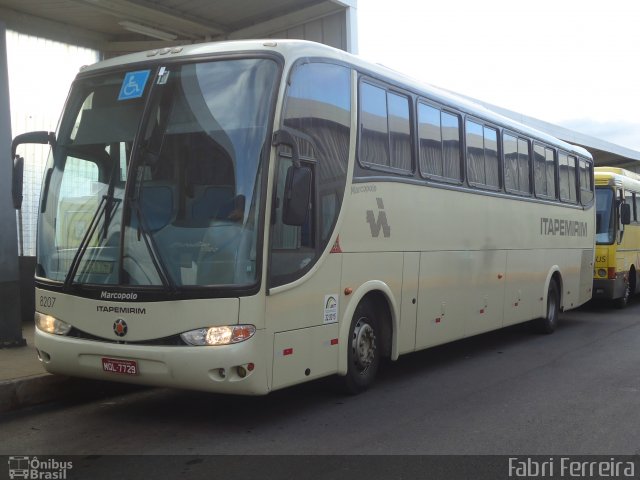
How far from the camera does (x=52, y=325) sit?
668 centimetres

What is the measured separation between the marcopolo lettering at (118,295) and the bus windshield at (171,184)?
0.33 feet

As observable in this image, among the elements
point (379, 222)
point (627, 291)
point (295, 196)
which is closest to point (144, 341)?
point (295, 196)

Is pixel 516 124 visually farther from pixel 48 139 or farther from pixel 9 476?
pixel 9 476

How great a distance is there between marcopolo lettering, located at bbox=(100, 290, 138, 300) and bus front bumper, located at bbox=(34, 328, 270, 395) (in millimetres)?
400

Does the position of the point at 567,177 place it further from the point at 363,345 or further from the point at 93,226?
the point at 93,226

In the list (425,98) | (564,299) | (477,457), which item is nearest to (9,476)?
(477,457)

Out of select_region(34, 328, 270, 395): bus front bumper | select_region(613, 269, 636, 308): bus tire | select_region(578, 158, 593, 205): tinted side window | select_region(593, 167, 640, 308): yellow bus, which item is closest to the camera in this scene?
select_region(34, 328, 270, 395): bus front bumper

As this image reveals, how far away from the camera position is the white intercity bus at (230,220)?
6.02m

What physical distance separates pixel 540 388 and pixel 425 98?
374 cm

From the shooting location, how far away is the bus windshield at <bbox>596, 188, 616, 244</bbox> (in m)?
16.8

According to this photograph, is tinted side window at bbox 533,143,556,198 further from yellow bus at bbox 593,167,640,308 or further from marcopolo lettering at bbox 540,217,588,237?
yellow bus at bbox 593,167,640,308

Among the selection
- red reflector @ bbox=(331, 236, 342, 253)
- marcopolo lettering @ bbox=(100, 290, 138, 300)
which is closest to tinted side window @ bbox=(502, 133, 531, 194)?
red reflector @ bbox=(331, 236, 342, 253)

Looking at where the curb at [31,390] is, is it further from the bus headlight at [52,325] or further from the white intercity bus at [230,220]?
the bus headlight at [52,325]

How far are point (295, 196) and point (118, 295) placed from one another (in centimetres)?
174
